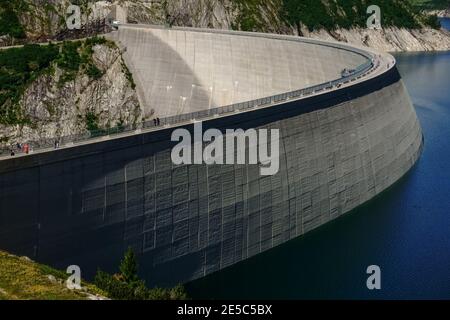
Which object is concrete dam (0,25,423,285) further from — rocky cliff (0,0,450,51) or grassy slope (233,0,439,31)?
grassy slope (233,0,439,31)

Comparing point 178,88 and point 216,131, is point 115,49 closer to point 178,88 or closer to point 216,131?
point 178,88

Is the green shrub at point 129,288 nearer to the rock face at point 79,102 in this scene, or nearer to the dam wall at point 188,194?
the dam wall at point 188,194

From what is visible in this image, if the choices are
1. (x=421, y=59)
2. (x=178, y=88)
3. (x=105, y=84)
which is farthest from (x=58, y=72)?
(x=421, y=59)

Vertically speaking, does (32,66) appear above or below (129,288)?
above

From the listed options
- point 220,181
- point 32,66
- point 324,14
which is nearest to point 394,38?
point 324,14

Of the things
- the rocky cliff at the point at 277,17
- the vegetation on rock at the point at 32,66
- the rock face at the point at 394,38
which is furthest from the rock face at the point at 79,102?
the rock face at the point at 394,38

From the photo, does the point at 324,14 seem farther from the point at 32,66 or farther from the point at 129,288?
the point at 129,288

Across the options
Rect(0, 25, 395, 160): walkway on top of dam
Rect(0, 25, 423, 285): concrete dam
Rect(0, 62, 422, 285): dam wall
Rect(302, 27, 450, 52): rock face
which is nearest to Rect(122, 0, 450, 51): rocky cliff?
Rect(302, 27, 450, 52): rock face
